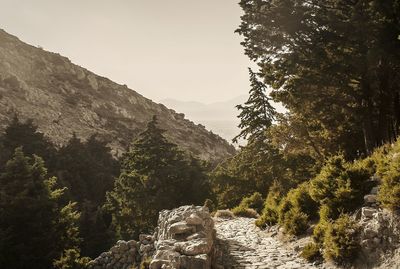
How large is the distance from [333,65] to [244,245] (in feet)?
27.9

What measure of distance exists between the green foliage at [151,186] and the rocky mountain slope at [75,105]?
26483 mm

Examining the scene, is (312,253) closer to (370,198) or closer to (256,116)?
(370,198)

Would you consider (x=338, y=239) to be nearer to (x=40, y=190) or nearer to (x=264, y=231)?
(x=264, y=231)

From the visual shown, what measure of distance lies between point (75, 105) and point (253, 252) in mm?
64833

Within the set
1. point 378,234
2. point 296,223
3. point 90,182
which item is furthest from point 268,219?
point 90,182

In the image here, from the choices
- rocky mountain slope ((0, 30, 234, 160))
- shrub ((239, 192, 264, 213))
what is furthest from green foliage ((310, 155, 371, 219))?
rocky mountain slope ((0, 30, 234, 160))

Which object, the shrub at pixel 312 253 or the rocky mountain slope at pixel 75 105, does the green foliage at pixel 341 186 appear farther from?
the rocky mountain slope at pixel 75 105

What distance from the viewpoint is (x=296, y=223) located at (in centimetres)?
1271

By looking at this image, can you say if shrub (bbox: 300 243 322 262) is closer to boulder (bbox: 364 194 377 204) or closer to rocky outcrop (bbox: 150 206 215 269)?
boulder (bbox: 364 194 377 204)

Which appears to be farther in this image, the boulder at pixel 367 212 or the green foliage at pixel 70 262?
the green foliage at pixel 70 262

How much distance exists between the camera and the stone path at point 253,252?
10625 millimetres

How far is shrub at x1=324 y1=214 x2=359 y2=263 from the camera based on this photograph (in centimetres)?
912

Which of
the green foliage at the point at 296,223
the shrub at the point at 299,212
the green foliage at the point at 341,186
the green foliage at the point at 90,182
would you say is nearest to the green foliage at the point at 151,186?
the green foliage at the point at 90,182

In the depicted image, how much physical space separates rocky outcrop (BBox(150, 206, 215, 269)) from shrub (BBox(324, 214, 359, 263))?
3441 mm
